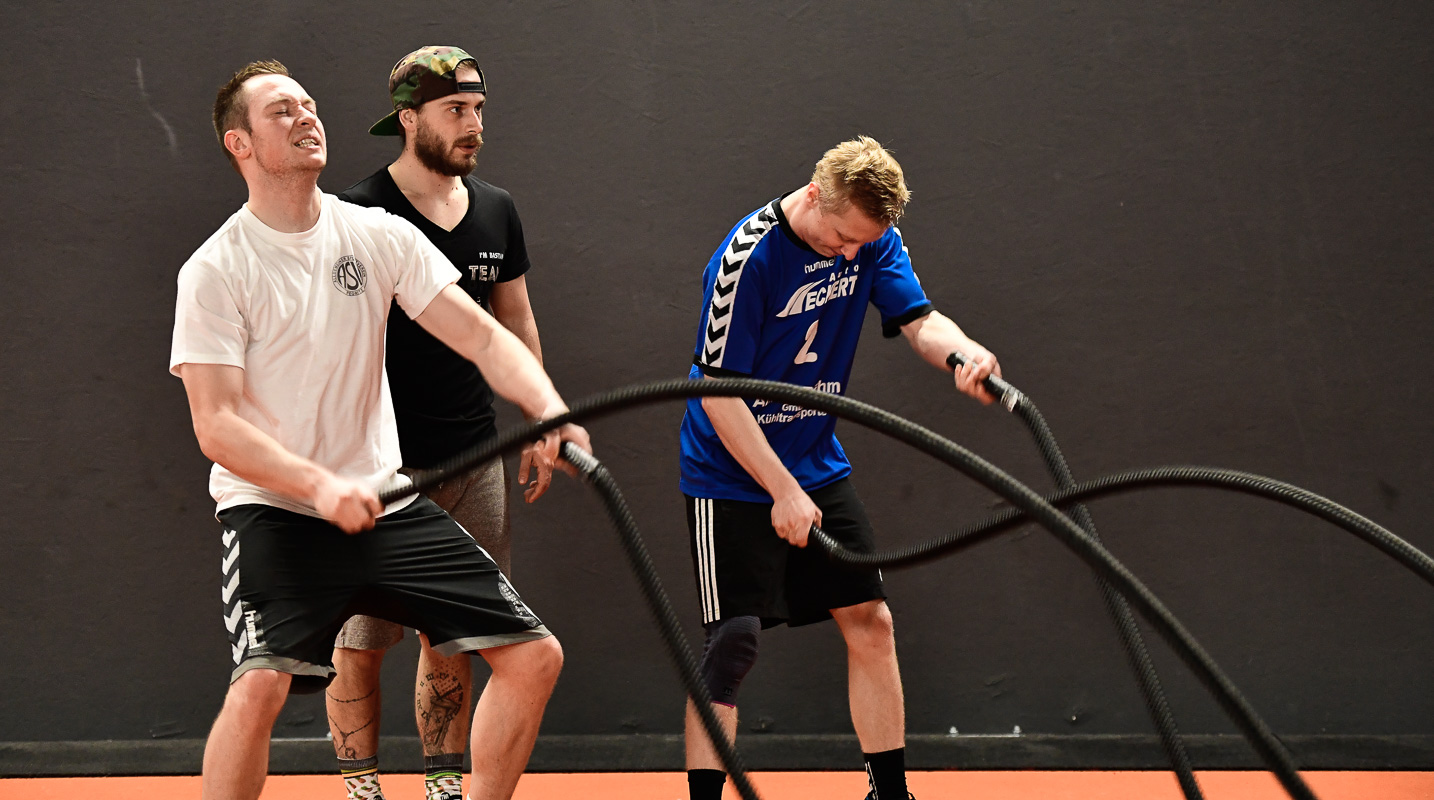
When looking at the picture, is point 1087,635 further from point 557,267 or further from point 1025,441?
point 557,267

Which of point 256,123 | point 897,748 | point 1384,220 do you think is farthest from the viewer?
point 1384,220

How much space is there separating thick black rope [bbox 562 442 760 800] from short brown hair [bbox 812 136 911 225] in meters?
0.70

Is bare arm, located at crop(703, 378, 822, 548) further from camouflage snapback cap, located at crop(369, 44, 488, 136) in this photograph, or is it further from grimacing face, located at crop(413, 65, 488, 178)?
camouflage snapback cap, located at crop(369, 44, 488, 136)

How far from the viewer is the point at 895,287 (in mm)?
2318

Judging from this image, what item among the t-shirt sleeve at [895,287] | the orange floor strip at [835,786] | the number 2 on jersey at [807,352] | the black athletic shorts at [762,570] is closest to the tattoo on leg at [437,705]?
the orange floor strip at [835,786]

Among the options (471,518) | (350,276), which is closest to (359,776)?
(471,518)

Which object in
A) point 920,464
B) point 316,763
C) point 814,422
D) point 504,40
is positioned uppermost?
point 504,40

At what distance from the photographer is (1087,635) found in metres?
2.93

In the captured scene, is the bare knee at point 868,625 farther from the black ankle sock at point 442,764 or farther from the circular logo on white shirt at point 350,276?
the circular logo on white shirt at point 350,276

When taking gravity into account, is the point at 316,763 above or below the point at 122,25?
below

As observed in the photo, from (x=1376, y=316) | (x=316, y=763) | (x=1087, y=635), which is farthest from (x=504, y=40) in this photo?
(x=1376, y=316)

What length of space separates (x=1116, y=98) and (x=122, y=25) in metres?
2.57

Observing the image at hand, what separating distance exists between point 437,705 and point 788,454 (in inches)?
36.1

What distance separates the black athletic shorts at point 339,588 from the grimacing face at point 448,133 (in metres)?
0.77
